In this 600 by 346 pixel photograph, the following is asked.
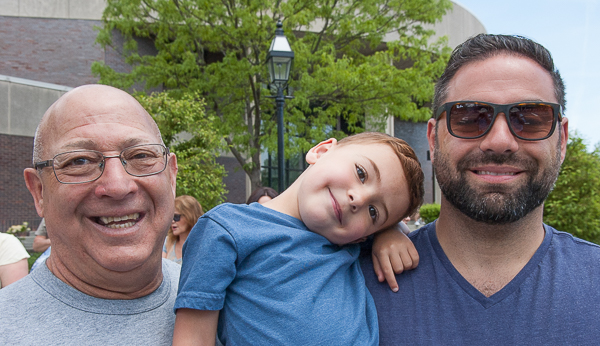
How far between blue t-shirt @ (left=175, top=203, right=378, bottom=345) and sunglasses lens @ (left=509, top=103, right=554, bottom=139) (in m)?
0.88

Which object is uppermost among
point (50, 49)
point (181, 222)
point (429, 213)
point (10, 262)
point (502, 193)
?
point (50, 49)

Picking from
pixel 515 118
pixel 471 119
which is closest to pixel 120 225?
pixel 471 119

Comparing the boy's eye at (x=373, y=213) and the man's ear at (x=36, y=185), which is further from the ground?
the man's ear at (x=36, y=185)

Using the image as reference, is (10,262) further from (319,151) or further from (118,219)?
(319,151)

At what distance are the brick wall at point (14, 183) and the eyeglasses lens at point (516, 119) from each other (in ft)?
62.5

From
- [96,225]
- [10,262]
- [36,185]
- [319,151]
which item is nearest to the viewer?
[96,225]

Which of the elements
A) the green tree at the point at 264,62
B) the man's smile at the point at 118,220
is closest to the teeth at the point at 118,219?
the man's smile at the point at 118,220

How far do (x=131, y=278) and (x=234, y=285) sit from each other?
427 mm

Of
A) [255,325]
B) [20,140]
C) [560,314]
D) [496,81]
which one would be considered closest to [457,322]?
[560,314]

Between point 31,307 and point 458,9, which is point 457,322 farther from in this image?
point 458,9

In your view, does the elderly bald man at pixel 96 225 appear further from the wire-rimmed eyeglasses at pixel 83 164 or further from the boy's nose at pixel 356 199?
the boy's nose at pixel 356 199

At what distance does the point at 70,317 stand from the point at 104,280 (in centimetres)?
17

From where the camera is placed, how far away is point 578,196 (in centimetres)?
972

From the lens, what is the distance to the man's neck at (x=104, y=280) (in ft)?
5.77
